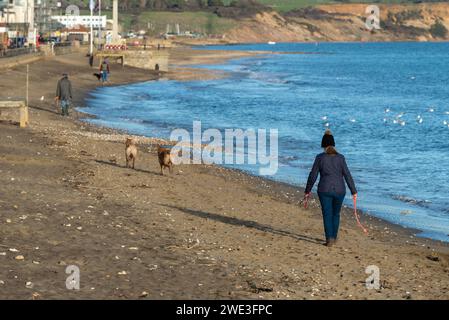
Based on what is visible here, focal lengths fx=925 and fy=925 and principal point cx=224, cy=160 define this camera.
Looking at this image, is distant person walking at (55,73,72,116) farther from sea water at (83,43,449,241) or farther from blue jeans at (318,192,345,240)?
A: blue jeans at (318,192,345,240)

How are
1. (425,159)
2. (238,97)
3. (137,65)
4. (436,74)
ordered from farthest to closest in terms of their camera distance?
(436,74), (137,65), (238,97), (425,159)

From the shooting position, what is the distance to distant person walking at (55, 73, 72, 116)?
113ft

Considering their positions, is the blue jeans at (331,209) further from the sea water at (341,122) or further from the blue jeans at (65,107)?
the blue jeans at (65,107)

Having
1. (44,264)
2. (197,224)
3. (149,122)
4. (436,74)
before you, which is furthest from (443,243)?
(436,74)

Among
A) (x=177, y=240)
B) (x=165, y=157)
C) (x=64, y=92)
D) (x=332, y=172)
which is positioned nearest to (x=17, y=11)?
(x=64, y=92)

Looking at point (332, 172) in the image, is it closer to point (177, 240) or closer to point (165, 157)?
point (177, 240)

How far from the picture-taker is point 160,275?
12156mm

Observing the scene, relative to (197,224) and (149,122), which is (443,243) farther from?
(149,122)

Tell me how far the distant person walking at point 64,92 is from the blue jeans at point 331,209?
2074 centimetres

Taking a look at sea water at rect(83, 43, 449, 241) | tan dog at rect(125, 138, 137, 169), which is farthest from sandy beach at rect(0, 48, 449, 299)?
sea water at rect(83, 43, 449, 241)

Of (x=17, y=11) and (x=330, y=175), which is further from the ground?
(x=17, y=11)

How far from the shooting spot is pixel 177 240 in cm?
1444

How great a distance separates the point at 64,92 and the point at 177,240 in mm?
21579
